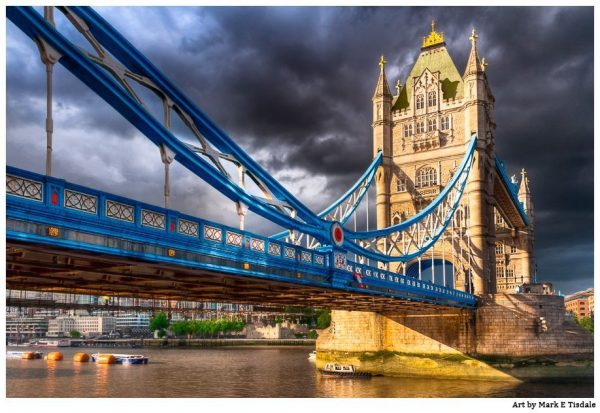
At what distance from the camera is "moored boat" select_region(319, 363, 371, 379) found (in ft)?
150

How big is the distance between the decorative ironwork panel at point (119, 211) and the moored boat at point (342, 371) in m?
29.9

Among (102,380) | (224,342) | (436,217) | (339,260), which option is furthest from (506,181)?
(224,342)

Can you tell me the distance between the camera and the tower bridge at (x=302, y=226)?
17.2m

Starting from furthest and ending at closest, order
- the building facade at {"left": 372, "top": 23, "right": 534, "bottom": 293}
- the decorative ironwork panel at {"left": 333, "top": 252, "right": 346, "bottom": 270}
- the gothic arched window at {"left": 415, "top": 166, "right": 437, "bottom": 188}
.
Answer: the gothic arched window at {"left": 415, "top": 166, "right": 437, "bottom": 188}, the building facade at {"left": 372, "top": 23, "right": 534, "bottom": 293}, the decorative ironwork panel at {"left": 333, "top": 252, "right": 346, "bottom": 270}

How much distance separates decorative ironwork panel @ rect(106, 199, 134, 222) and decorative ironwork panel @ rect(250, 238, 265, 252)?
5802 millimetres

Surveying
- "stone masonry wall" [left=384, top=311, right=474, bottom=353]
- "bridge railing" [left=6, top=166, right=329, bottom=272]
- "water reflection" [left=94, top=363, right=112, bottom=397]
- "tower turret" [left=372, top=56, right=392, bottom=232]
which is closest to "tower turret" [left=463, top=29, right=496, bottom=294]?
"stone masonry wall" [left=384, top=311, right=474, bottom=353]

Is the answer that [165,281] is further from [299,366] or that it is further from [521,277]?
[521,277]

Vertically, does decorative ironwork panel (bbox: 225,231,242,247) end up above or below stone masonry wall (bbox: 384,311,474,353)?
above

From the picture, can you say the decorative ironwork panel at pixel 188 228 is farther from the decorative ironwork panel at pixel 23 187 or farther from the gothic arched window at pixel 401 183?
the gothic arched window at pixel 401 183

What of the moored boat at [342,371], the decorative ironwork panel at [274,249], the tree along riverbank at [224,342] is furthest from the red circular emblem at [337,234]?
the tree along riverbank at [224,342]

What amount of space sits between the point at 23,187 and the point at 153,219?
4.34 metres

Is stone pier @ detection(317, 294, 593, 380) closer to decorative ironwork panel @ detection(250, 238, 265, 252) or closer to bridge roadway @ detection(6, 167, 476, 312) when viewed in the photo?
bridge roadway @ detection(6, 167, 476, 312)

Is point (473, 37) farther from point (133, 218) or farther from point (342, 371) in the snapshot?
point (133, 218)

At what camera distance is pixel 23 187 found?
15.3 meters
